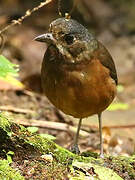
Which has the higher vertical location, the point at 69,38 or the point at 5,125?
the point at 69,38

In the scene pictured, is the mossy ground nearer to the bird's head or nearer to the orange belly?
the orange belly

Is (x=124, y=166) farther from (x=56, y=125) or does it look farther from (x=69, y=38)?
(x=56, y=125)

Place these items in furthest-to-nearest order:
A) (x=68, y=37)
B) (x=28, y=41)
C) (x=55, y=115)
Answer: (x=28, y=41) → (x=55, y=115) → (x=68, y=37)

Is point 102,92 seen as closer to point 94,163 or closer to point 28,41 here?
point 94,163

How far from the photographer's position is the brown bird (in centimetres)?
377

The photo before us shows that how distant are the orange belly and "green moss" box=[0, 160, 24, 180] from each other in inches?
38.5

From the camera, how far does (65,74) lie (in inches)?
150

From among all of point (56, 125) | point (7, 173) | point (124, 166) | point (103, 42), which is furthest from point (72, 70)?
point (103, 42)

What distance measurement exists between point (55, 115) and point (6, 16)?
4.57 m

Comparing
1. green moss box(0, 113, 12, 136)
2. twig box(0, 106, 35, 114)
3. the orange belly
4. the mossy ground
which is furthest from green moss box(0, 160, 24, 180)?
twig box(0, 106, 35, 114)

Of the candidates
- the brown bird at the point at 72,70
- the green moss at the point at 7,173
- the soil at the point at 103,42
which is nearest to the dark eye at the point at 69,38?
the brown bird at the point at 72,70

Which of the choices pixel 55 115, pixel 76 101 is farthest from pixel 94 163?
pixel 55 115

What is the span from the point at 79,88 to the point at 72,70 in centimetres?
16

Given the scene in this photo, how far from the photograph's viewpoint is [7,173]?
9.64 ft
